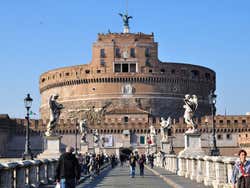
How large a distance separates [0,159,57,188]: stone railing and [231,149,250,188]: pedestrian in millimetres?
4118

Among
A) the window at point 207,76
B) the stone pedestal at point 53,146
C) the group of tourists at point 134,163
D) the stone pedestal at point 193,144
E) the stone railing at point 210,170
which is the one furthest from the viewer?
the window at point 207,76

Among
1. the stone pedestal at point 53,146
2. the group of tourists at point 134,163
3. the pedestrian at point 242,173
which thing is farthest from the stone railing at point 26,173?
the pedestrian at point 242,173

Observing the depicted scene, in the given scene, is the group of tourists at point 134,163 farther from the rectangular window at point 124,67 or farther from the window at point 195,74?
the window at point 195,74

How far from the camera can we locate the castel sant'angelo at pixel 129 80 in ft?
245

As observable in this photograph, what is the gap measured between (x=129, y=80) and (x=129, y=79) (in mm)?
152

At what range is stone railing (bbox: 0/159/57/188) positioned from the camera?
30.5ft

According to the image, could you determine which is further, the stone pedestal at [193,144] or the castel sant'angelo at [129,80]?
the castel sant'angelo at [129,80]

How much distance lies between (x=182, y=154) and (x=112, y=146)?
4821 cm

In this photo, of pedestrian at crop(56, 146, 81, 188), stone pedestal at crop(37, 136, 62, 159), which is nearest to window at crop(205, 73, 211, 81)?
stone pedestal at crop(37, 136, 62, 159)

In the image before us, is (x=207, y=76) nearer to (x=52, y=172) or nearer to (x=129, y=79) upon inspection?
(x=129, y=79)

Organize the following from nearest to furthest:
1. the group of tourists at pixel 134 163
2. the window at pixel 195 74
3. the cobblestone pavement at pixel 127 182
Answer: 1. the cobblestone pavement at pixel 127 182
2. the group of tourists at pixel 134 163
3. the window at pixel 195 74

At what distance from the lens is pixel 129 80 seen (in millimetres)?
74500

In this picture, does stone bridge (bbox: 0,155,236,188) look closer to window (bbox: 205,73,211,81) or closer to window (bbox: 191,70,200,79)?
window (bbox: 191,70,200,79)

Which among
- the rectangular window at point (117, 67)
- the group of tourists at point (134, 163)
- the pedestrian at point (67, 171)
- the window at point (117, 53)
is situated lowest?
the group of tourists at point (134, 163)
